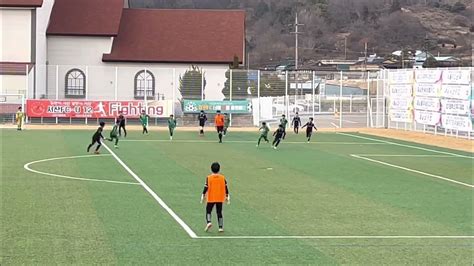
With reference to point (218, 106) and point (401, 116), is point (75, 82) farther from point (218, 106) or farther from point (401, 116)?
point (401, 116)

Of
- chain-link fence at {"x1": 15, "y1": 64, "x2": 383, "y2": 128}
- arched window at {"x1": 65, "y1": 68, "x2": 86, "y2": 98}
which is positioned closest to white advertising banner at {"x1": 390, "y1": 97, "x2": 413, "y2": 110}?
chain-link fence at {"x1": 15, "y1": 64, "x2": 383, "y2": 128}

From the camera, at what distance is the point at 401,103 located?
49.6 meters

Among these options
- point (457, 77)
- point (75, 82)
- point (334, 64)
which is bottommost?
point (457, 77)

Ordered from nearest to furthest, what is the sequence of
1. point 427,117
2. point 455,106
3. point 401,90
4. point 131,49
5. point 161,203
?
point 161,203, point 455,106, point 427,117, point 401,90, point 131,49

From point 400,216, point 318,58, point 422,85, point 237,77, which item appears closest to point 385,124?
point 422,85

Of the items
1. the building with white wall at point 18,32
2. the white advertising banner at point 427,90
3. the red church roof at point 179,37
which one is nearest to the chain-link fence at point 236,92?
the building with white wall at point 18,32

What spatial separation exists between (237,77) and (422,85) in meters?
14.8

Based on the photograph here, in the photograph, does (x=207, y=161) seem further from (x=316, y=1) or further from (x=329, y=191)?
(x=316, y=1)

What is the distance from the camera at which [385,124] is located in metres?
53.1

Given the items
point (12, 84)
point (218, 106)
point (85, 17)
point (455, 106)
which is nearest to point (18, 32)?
point (12, 84)

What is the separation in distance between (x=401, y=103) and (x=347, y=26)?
92.9 meters

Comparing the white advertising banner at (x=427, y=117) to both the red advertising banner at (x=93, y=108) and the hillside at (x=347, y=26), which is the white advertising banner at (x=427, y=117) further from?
the hillside at (x=347, y=26)

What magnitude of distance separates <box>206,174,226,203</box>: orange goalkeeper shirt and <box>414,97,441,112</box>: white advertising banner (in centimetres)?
3219

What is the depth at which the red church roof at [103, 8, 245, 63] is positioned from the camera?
218 ft
